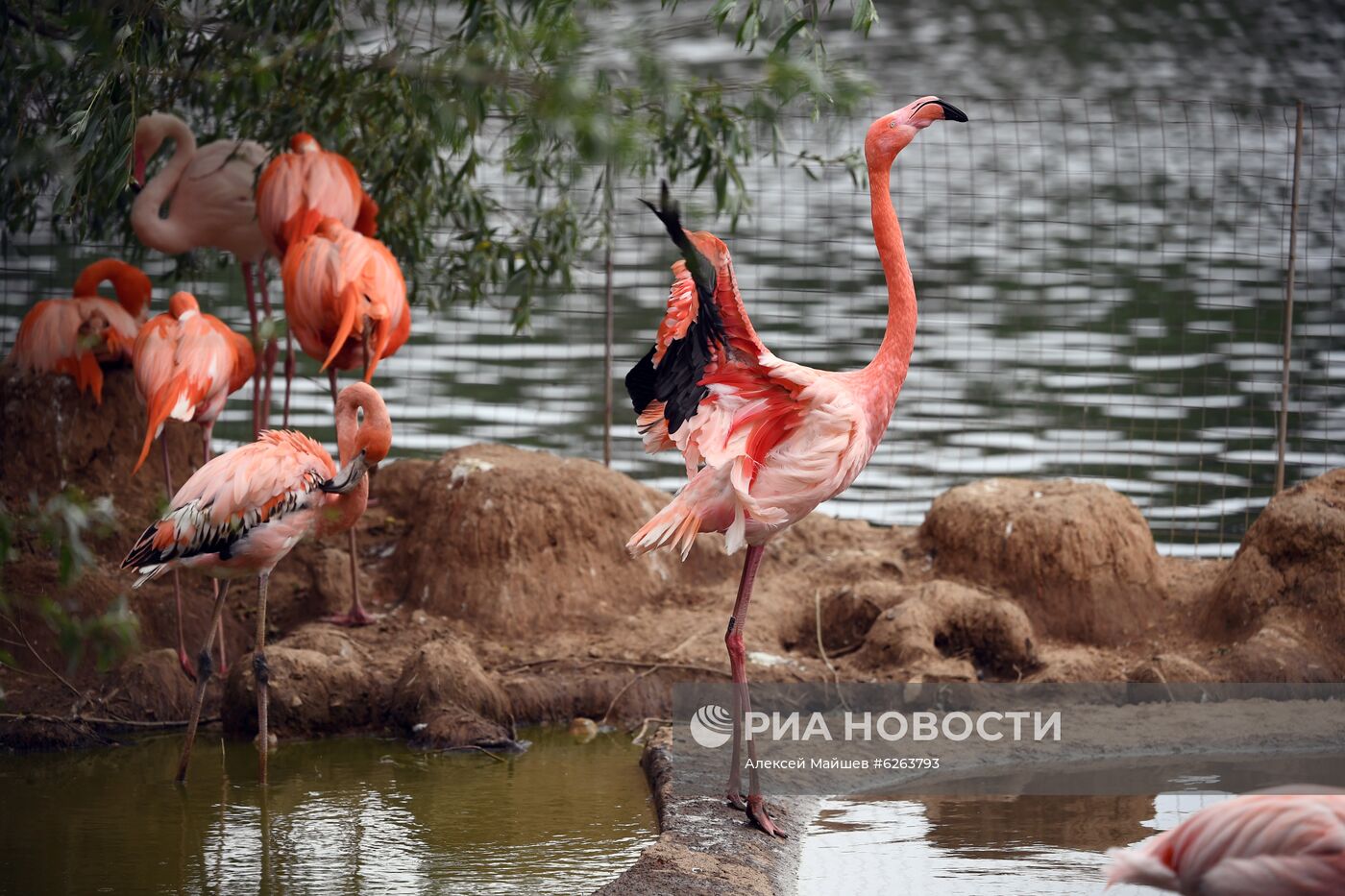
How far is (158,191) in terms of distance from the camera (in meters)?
7.09

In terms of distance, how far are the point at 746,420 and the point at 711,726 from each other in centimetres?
138

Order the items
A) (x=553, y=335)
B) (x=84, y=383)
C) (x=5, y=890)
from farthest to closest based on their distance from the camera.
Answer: (x=553, y=335) < (x=84, y=383) < (x=5, y=890)

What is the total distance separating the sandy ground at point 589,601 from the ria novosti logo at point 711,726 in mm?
678

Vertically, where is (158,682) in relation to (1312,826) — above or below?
below

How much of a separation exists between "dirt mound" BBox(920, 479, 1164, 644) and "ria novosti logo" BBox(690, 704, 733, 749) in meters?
1.85

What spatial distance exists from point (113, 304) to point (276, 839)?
320cm

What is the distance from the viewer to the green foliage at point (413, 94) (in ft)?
11.7

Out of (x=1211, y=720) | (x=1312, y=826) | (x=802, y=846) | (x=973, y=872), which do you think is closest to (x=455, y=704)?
(x=802, y=846)

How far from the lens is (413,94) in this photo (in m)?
4.97

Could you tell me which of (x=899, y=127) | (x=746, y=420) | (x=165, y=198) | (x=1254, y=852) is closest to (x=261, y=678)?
(x=746, y=420)

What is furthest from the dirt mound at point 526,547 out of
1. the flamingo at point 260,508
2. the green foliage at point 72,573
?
the green foliage at point 72,573

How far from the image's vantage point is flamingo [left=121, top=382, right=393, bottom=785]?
5.23 m

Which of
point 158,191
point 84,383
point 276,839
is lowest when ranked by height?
point 276,839

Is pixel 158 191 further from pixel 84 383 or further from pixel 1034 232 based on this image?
pixel 1034 232
